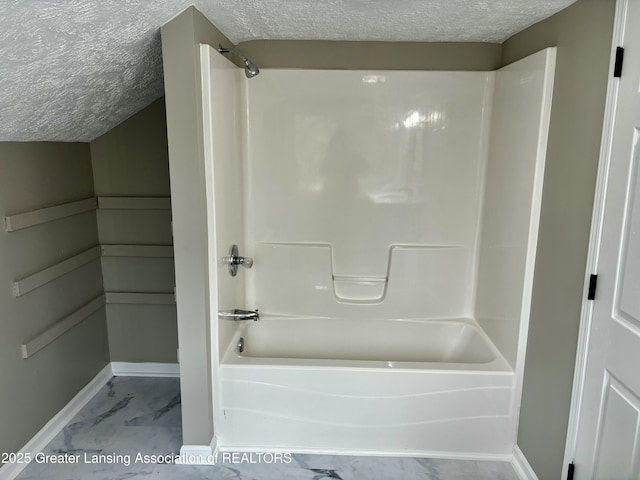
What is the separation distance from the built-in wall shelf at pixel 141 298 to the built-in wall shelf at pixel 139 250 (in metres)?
0.26

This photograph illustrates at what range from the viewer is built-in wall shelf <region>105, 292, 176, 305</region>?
9.55ft

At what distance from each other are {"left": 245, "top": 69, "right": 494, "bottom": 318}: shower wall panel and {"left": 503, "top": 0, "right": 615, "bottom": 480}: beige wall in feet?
2.15

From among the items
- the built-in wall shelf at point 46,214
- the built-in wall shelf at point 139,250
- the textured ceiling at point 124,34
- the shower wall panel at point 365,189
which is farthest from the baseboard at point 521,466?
the built-in wall shelf at point 46,214

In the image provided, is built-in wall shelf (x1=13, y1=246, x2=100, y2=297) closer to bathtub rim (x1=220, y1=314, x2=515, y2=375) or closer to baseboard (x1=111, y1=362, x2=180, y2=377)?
baseboard (x1=111, y1=362, x2=180, y2=377)

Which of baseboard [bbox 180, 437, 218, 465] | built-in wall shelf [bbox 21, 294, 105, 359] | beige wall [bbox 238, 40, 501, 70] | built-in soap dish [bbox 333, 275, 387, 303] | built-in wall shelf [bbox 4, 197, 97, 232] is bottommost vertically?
baseboard [bbox 180, 437, 218, 465]

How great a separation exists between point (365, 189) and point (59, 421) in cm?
215

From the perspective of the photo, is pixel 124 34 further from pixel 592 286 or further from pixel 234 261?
pixel 592 286

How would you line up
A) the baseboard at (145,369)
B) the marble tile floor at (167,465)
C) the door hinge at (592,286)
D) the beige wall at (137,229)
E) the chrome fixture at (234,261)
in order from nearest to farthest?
the door hinge at (592,286) < the marble tile floor at (167,465) < the chrome fixture at (234,261) < the beige wall at (137,229) < the baseboard at (145,369)

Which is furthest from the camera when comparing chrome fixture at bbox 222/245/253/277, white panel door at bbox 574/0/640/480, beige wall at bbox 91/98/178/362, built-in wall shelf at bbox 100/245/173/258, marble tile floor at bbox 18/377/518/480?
built-in wall shelf at bbox 100/245/173/258

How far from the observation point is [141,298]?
292cm

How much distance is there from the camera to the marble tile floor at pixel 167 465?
2.11m

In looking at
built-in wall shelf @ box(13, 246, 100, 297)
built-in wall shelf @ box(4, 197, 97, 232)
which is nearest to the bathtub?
built-in wall shelf @ box(13, 246, 100, 297)

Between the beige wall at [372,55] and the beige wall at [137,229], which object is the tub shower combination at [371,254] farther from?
the beige wall at [137,229]

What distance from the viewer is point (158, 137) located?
275 cm
